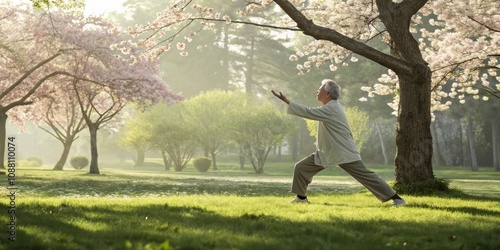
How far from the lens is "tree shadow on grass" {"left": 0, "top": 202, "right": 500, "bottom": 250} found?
5801 millimetres

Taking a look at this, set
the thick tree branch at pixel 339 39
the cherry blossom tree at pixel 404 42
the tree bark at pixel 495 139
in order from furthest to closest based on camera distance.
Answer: the tree bark at pixel 495 139 → the cherry blossom tree at pixel 404 42 → the thick tree branch at pixel 339 39

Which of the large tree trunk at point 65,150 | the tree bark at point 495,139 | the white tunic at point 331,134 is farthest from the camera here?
the tree bark at point 495,139

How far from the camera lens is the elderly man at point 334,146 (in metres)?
10.1

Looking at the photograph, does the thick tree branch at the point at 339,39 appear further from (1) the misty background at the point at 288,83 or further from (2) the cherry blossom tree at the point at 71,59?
(1) the misty background at the point at 288,83

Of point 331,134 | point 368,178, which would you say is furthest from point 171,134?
point 368,178

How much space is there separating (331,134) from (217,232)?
4387 mm

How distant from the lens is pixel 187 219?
25.4 ft

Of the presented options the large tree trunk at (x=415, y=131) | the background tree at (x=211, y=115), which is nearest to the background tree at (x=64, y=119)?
the background tree at (x=211, y=115)

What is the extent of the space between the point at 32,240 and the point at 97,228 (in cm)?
106

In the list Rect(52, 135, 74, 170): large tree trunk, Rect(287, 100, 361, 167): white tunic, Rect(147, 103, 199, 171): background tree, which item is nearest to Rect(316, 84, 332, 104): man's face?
Rect(287, 100, 361, 167): white tunic

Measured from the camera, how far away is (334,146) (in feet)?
33.5

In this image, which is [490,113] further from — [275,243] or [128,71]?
[275,243]

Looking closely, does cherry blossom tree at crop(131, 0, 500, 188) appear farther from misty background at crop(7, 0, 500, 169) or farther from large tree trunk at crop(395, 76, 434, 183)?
misty background at crop(7, 0, 500, 169)

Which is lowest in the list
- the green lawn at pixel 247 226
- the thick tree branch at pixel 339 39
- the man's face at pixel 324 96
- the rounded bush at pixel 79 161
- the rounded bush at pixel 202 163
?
the green lawn at pixel 247 226
